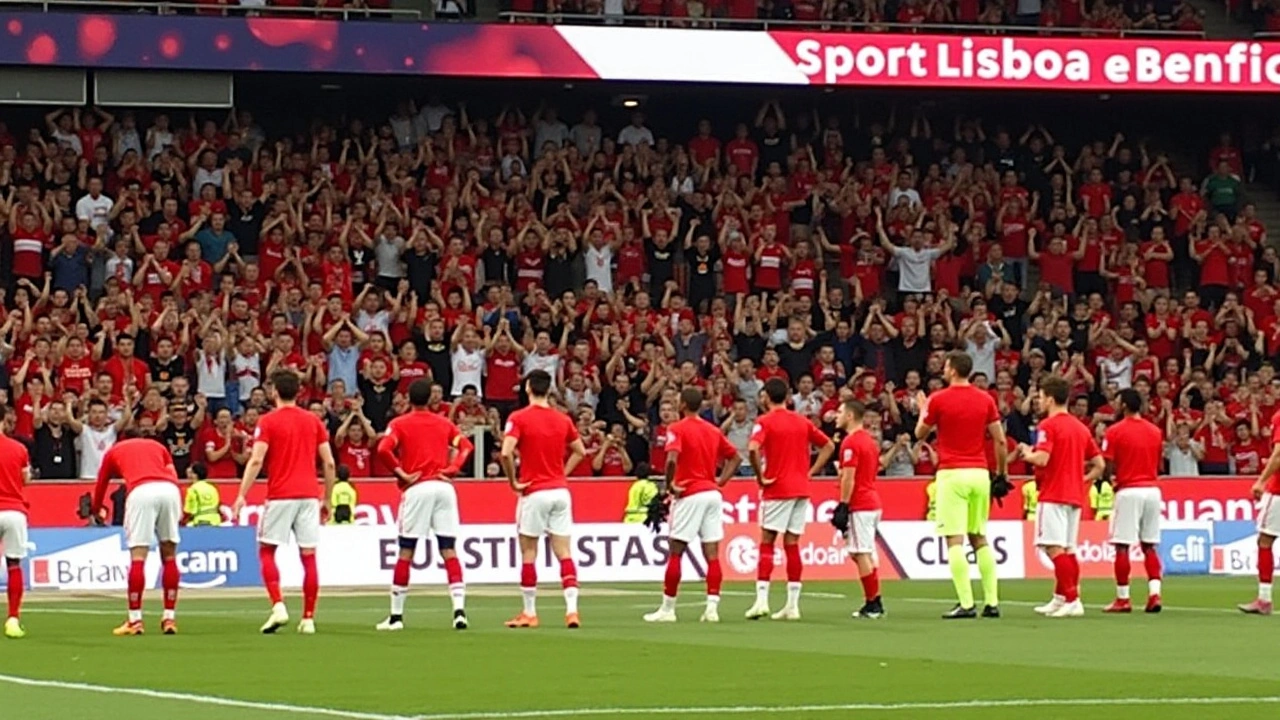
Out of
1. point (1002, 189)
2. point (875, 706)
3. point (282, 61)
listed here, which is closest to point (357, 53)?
point (282, 61)

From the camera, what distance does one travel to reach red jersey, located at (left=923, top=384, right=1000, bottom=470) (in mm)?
22875

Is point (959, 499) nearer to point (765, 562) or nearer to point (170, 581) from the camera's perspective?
point (765, 562)

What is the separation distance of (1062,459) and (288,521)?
7.51 metres

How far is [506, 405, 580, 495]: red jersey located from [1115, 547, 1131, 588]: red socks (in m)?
5.80

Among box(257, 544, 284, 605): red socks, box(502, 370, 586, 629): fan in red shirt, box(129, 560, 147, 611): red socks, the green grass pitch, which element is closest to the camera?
the green grass pitch

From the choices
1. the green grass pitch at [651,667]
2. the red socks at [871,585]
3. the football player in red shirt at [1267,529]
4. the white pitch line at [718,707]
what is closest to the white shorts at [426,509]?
the green grass pitch at [651,667]

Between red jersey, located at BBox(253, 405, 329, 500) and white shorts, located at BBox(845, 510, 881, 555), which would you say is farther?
white shorts, located at BBox(845, 510, 881, 555)

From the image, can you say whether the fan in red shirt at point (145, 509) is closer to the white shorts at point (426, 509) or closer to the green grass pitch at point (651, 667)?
the green grass pitch at point (651, 667)

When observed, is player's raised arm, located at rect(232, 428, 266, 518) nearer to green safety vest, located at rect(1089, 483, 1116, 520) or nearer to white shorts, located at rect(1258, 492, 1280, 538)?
white shorts, located at rect(1258, 492, 1280, 538)

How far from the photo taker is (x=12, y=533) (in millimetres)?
21625

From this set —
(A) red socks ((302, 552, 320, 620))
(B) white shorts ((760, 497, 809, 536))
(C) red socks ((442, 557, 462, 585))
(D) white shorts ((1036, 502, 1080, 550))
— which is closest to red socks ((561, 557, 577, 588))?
(C) red socks ((442, 557, 462, 585))

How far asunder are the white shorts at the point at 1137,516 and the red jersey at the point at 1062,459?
1.02 meters

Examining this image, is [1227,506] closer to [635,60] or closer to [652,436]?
[652,436]

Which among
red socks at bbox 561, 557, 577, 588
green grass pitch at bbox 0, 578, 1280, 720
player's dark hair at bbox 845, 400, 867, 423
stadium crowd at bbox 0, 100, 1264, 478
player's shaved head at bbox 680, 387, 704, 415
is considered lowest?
green grass pitch at bbox 0, 578, 1280, 720
